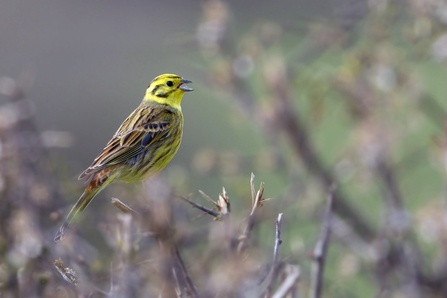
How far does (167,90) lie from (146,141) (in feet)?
1.13

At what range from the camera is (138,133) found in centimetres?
303

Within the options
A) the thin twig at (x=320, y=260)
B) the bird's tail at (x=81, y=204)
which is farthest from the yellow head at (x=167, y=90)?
the thin twig at (x=320, y=260)

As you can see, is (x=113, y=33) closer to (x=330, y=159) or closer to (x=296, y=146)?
(x=330, y=159)

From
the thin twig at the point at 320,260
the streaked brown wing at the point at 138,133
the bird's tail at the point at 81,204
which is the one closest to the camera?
the thin twig at the point at 320,260

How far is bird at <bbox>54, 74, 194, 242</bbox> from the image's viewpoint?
2.62 m

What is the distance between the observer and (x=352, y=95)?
3.69 metres

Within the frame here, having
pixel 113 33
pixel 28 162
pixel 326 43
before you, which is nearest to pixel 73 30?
pixel 113 33

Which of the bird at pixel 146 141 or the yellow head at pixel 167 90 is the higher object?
the yellow head at pixel 167 90

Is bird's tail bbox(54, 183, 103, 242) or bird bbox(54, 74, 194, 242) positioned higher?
bird bbox(54, 74, 194, 242)

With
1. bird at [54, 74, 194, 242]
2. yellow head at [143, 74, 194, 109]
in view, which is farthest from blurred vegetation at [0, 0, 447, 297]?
yellow head at [143, 74, 194, 109]

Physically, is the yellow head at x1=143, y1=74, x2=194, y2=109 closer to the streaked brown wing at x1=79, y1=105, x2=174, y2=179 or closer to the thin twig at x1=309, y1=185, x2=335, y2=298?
the streaked brown wing at x1=79, y1=105, x2=174, y2=179

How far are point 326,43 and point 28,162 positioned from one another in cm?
257

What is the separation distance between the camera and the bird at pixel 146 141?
262 cm

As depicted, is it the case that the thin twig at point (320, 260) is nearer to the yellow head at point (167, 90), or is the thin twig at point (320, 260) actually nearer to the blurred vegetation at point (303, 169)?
the blurred vegetation at point (303, 169)
